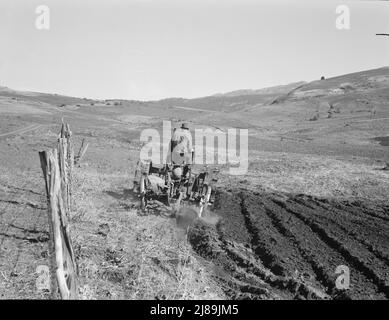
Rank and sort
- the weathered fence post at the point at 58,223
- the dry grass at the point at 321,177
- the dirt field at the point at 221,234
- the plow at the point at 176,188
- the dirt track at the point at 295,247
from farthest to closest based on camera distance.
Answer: the dry grass at the point at 321,177
the plow at the point at 176,188
the dirt track at the point at 295,247
the dirt field at the point at 221,234
the weathered fence post at the point at 58,223

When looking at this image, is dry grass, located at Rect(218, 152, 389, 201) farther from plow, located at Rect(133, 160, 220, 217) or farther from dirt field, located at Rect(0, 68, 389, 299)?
plow, located at Rect(133, 160, 220, 217)

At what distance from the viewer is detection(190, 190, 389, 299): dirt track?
7.18 meters

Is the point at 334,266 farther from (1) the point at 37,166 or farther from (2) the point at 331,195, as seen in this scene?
(1) the point at 37,166

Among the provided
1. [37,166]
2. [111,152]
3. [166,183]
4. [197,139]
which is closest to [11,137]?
[111,152]

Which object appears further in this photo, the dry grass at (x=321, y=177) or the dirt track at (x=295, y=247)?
the dry grass at (x=321, y=177)

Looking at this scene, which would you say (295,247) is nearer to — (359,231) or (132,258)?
(359,231)

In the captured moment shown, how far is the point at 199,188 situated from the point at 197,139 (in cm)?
2404

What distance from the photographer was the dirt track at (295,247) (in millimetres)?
7176

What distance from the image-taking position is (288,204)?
13711mm

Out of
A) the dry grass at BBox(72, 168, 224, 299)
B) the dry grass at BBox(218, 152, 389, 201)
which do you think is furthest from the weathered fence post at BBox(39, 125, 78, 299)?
the dry grass at BBox(218, 152, 389, 201)

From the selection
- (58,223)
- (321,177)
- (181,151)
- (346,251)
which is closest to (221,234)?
(346,251)

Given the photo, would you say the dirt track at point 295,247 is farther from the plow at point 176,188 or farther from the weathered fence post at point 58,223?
the weathered fence post at point 58,223

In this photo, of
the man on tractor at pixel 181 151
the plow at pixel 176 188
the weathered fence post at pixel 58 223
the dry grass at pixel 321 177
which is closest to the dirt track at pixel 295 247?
the plow at pixel 176 188

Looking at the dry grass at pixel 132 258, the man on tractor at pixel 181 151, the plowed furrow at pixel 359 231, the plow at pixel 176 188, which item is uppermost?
the man on tractor at pixel 181 151
